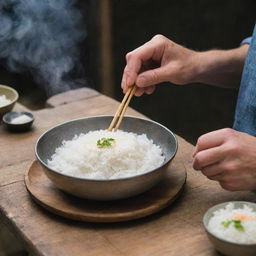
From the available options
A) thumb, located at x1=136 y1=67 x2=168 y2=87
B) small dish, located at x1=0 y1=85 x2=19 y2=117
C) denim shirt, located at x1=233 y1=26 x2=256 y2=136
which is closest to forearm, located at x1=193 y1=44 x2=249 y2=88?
denim shirt, located at x1=233 y1=26 x2=256 y2=136

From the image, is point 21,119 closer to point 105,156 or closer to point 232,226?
point 105,156

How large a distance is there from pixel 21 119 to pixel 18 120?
18 mm

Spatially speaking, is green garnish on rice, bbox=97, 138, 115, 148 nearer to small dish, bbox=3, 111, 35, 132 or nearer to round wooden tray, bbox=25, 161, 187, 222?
round wooden tray, bbox=25, 161, 187, 222

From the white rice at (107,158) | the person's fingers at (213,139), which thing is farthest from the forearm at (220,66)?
the person's fingers at (213,139)

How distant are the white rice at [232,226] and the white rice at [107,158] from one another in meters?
0.41

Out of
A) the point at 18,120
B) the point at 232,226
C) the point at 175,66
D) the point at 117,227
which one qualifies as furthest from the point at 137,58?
the point at 232,226

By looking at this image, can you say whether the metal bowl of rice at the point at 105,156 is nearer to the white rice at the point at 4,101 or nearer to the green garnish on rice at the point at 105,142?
the green garnish on rice at the point at 105,142

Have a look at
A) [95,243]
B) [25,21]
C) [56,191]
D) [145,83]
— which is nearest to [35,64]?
[25,21]

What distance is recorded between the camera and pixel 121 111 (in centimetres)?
235

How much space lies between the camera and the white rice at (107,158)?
6.26ft

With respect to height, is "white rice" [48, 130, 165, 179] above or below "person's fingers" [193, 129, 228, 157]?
below

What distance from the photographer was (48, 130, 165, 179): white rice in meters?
1.91

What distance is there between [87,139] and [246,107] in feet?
3.20

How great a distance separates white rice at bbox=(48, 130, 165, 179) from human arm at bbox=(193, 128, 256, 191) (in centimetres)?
25
